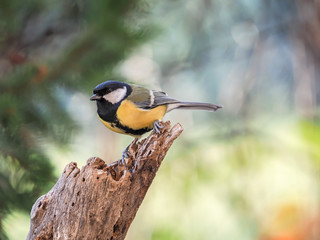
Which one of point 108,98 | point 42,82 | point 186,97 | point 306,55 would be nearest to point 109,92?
point 108,98

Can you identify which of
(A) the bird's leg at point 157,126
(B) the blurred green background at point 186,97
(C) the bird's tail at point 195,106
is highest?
(B) the blurred green background at point 186,97

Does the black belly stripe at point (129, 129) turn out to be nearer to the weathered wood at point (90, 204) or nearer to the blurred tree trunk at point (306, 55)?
the weathered wood at point (90, 204)

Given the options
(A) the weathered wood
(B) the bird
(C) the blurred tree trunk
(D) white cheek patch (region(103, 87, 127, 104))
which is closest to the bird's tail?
(B) the bird

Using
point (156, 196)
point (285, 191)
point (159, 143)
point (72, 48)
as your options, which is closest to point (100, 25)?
point (72, 48)

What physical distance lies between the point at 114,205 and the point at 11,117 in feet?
1.23

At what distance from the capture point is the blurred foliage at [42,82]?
771 mm

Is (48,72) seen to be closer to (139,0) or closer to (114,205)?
(139,0)

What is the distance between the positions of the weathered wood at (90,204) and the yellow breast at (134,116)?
0.16m

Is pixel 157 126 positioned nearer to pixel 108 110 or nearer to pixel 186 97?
pixel 108 110

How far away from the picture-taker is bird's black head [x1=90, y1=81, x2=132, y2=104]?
691mm

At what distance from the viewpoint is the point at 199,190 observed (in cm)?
152

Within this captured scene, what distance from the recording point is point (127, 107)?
716 millimetres

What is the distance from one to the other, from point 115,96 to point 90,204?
25cm

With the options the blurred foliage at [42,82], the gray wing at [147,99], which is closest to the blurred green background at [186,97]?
the blurred foliage at [42,82]
